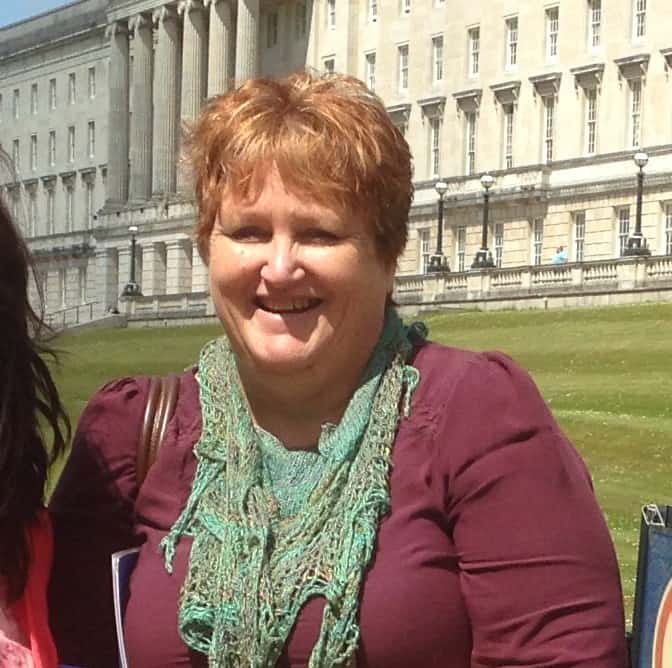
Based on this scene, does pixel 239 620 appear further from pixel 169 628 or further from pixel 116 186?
pixel 116 186

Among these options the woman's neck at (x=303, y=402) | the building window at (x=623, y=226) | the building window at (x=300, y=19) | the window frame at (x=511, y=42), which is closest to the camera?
the woman's neck at (x=303, y=402)

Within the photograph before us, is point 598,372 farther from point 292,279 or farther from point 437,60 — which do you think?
point 437,60

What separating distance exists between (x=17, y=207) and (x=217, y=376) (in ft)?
2.32

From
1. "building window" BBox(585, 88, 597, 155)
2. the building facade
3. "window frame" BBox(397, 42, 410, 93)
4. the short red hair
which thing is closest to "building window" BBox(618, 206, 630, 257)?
the building facade

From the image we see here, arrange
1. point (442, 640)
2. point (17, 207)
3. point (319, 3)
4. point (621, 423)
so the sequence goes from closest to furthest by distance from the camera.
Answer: point (442, 640), point (17, 207), point (621, 423), point (319, 3)

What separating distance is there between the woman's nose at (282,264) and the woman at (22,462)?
0.58 metres

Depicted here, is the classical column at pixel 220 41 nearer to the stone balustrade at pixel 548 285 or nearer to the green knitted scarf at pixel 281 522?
the stone balustrade at pixel 548 285

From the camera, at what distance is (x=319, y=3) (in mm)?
70875

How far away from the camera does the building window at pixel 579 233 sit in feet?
178

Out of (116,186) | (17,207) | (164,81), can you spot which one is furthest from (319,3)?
(17,207)

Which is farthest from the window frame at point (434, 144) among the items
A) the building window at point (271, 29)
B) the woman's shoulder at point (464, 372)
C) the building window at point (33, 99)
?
the woman's shoulder at point (464, 372)

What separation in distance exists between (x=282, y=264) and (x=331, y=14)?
6765 cm

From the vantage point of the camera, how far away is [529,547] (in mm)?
3617

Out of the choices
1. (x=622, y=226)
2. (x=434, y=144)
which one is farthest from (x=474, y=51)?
(x=622, y=226)
